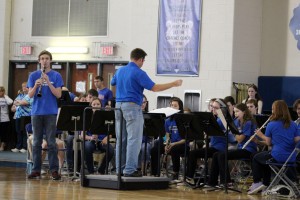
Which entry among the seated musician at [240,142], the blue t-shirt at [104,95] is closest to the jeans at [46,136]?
the seated musician at [240,142]

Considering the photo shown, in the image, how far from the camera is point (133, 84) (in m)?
10.5

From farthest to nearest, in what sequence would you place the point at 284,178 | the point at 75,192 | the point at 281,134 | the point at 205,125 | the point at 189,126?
the point at 189,126 → the point at 205,125 → the point at 284,178 → the point at 281,134 → the point at 75,192

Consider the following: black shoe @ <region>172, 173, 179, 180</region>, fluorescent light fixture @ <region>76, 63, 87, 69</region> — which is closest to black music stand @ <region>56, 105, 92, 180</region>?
black shoe @ <region>172, 173, 179, 180</region>

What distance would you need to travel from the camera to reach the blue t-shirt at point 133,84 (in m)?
10.5

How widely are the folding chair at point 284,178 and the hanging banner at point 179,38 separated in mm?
6135

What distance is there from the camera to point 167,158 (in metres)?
12.9

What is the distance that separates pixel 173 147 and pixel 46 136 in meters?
2.12

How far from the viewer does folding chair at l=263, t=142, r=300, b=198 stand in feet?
34.4

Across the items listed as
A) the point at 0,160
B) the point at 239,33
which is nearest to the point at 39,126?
the point at 0,160

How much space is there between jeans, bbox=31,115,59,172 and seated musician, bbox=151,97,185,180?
168 centimetres

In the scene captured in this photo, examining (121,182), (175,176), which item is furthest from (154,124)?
(175,176)

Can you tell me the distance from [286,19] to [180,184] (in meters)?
6.02

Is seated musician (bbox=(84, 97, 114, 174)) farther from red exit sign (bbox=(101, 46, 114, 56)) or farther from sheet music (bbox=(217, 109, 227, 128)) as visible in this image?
red exit sign (bbox=(101, 46, 114, 56))

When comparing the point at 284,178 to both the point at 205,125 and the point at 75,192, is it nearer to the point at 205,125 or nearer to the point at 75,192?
the point at 205,125
